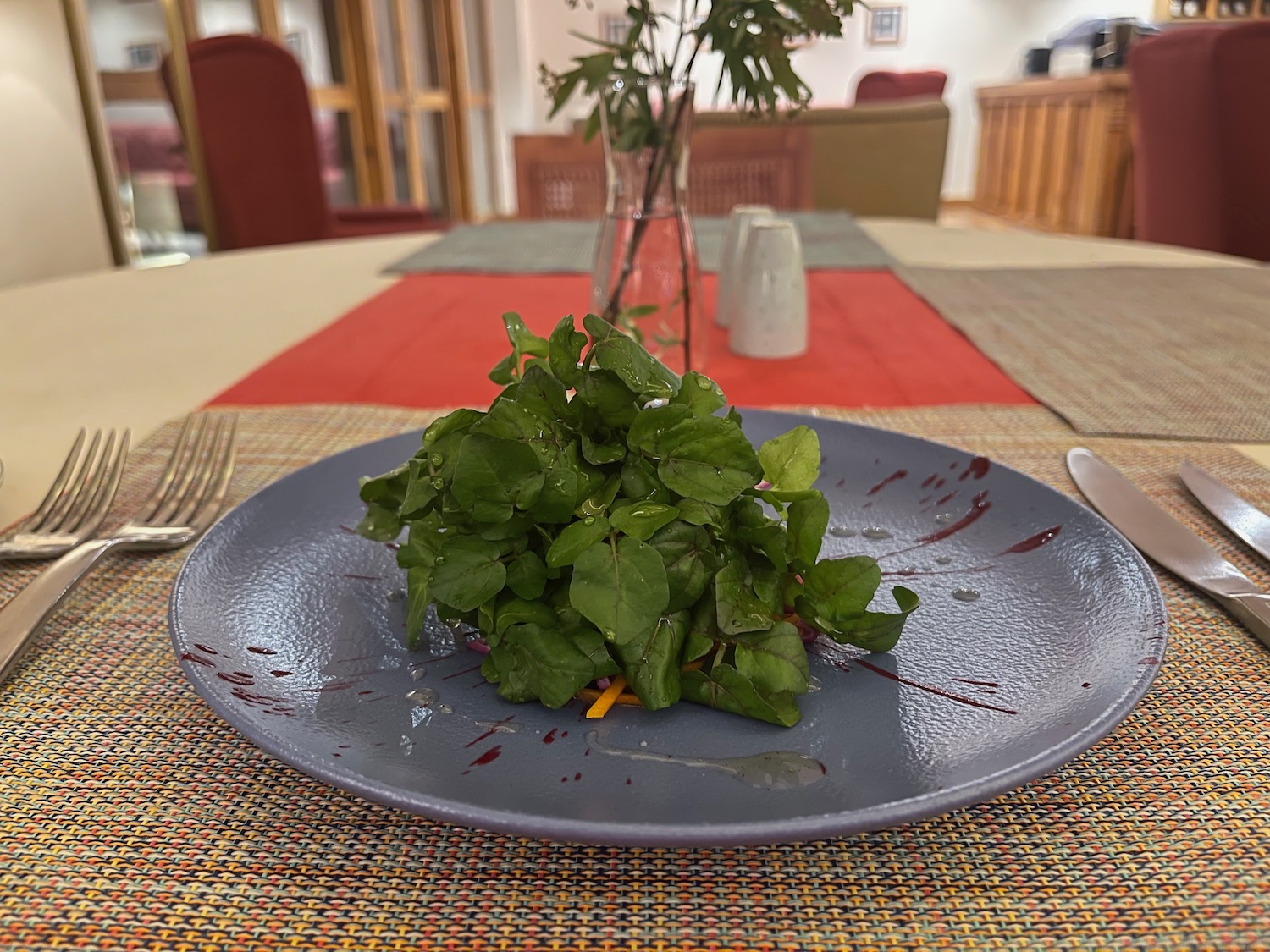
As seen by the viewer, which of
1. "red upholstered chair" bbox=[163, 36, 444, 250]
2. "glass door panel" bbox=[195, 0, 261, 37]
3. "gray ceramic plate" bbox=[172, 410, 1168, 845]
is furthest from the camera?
"glass door panel" bbox=[195, 0, 261, 37]

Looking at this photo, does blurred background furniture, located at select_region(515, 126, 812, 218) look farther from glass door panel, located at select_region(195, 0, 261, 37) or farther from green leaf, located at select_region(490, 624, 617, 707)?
glass door panel, located at select_region(195, 0, 261, 37)

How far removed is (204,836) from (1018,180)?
789 centimetres

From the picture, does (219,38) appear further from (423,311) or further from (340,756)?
(340,756)

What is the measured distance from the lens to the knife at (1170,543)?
42 centimetres

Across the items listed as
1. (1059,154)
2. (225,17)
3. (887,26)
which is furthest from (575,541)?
(887,26)

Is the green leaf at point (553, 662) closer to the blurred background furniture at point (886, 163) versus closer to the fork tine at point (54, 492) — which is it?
the fork tine at point (54, 492)

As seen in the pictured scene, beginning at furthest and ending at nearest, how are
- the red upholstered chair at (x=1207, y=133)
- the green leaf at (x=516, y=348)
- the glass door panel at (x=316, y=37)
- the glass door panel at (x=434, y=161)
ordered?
the glass door panel at (x=434, y=161), the glass door panel at (x=316, y=37), the red upholstered chair at (x=1207, y=133), the green leaf at (x=516, y=348)

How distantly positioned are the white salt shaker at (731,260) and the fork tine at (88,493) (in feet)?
1.88

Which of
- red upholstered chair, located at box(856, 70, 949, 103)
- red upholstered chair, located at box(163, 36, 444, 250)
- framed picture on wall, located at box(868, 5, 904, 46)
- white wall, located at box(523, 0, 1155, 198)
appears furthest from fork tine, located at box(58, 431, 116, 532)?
framed picture on wall, located at box(868, 5, 904, 46)

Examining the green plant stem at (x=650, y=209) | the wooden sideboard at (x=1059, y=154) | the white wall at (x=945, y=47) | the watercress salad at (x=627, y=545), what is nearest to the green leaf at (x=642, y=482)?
the watercress salad at (x=627, y=545)

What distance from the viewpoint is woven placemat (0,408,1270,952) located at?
27 cm

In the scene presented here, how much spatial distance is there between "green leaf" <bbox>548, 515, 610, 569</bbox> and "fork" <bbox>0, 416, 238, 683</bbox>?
248 millimetres

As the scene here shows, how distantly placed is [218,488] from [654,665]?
38cm

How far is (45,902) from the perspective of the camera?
0.91ft
